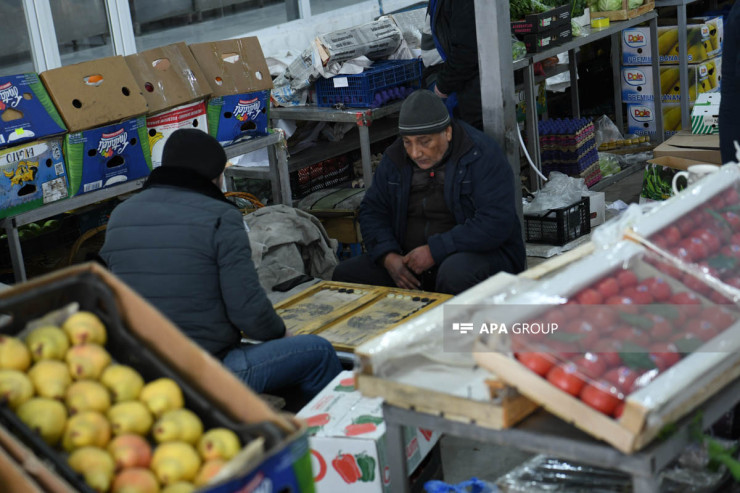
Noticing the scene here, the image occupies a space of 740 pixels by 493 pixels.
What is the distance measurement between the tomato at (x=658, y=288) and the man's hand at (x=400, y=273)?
197cm

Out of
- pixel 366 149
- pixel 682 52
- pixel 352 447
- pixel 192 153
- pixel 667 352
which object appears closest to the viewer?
pixel 667 352

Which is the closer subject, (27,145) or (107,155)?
(27,145)

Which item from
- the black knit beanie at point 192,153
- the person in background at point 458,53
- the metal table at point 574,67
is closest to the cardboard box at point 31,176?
the black knit beanie at point 192,153

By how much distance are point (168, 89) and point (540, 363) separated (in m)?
3.04

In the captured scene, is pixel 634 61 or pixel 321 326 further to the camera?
pixel 634 61

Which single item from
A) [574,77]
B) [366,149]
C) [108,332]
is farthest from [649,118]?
[108,332]

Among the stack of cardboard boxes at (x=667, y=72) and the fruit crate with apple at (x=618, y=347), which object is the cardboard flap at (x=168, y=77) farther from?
the stack of cardboard boxes at (x=667, y=72)

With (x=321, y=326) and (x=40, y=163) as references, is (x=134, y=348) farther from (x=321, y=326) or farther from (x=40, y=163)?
(x=40, y=163)

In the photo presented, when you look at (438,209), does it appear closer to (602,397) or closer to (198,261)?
(198,261)

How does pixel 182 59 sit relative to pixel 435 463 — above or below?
above

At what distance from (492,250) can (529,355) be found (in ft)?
7.13

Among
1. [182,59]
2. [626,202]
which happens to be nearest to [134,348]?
[182,59]

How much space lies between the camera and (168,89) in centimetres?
468

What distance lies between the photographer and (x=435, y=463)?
131 inches
